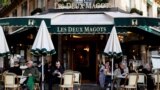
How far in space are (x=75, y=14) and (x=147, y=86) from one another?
530 cm

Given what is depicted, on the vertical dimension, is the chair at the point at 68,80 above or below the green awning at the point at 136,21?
below

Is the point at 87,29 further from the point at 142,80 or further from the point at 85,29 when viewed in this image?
the point at 142,80

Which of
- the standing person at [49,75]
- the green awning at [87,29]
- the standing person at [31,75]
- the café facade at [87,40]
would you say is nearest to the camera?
the standing person at [31,75]

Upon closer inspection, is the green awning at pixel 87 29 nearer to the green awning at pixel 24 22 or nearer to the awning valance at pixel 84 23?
the awning valance at pixel 84 23

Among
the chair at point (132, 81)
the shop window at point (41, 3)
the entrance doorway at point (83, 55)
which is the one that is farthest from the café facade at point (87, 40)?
the chair at point (132, 81)

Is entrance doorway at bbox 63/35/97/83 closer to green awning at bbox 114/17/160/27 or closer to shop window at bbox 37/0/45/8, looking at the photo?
shop window at bbox 37/0/45/8

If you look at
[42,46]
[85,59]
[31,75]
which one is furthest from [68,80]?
[85,59]

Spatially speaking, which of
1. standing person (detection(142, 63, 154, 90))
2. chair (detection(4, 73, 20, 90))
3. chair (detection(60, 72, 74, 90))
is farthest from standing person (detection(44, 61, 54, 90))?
standing person (detection(142, 63, 154, 90))

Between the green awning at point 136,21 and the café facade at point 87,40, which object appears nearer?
the green awning at point 136,21

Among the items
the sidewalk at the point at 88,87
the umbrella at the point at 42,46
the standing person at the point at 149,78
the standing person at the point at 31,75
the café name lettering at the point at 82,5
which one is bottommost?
the sidewalk at the point at 88,87

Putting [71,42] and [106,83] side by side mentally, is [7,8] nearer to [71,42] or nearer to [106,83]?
[71,42]

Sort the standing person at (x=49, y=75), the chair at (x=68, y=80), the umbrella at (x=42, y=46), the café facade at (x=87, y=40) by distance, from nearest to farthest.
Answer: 1. the umbrella at (x=42, y=46)
2. the chair at (x=68, y=80)
3. the standing person at (x=49, y=75)
4. the café facade at (x=87, y=40)

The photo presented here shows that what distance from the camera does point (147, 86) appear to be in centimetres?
1944

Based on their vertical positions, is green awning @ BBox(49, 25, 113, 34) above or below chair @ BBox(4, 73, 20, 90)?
above
